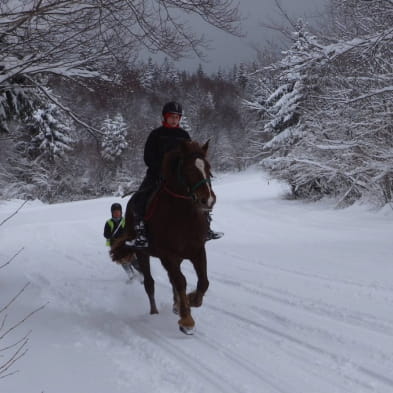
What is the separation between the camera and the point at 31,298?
7336 mm

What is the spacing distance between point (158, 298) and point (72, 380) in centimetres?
341

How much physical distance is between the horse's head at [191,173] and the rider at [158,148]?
0.70 metres

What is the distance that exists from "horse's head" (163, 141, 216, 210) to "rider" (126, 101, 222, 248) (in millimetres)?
701

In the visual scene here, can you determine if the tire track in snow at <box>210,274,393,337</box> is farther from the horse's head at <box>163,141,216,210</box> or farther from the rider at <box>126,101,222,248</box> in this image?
the horse's head at <box>163,141,216,210</box>

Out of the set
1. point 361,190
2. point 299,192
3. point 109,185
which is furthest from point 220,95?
point 361,190

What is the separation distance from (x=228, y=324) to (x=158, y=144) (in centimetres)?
282

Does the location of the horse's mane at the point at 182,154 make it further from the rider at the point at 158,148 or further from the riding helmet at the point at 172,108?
the riding helmet at the point at 172,108

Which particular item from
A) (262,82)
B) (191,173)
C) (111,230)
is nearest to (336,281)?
(191,173)

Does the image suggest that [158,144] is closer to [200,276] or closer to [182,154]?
[182,154]

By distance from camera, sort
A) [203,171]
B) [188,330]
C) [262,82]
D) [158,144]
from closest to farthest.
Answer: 1. [203,171]
2. [188,330]
3. [158,144]
4. [262,82]

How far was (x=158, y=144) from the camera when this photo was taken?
6.29 metres

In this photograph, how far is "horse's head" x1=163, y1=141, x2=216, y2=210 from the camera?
473 centimetres

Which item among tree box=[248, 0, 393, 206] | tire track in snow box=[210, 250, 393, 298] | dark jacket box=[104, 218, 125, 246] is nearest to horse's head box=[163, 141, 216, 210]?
tire track in snow box=[210, 250, 393, 298]

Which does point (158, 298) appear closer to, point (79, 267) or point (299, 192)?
point (79, 267)
